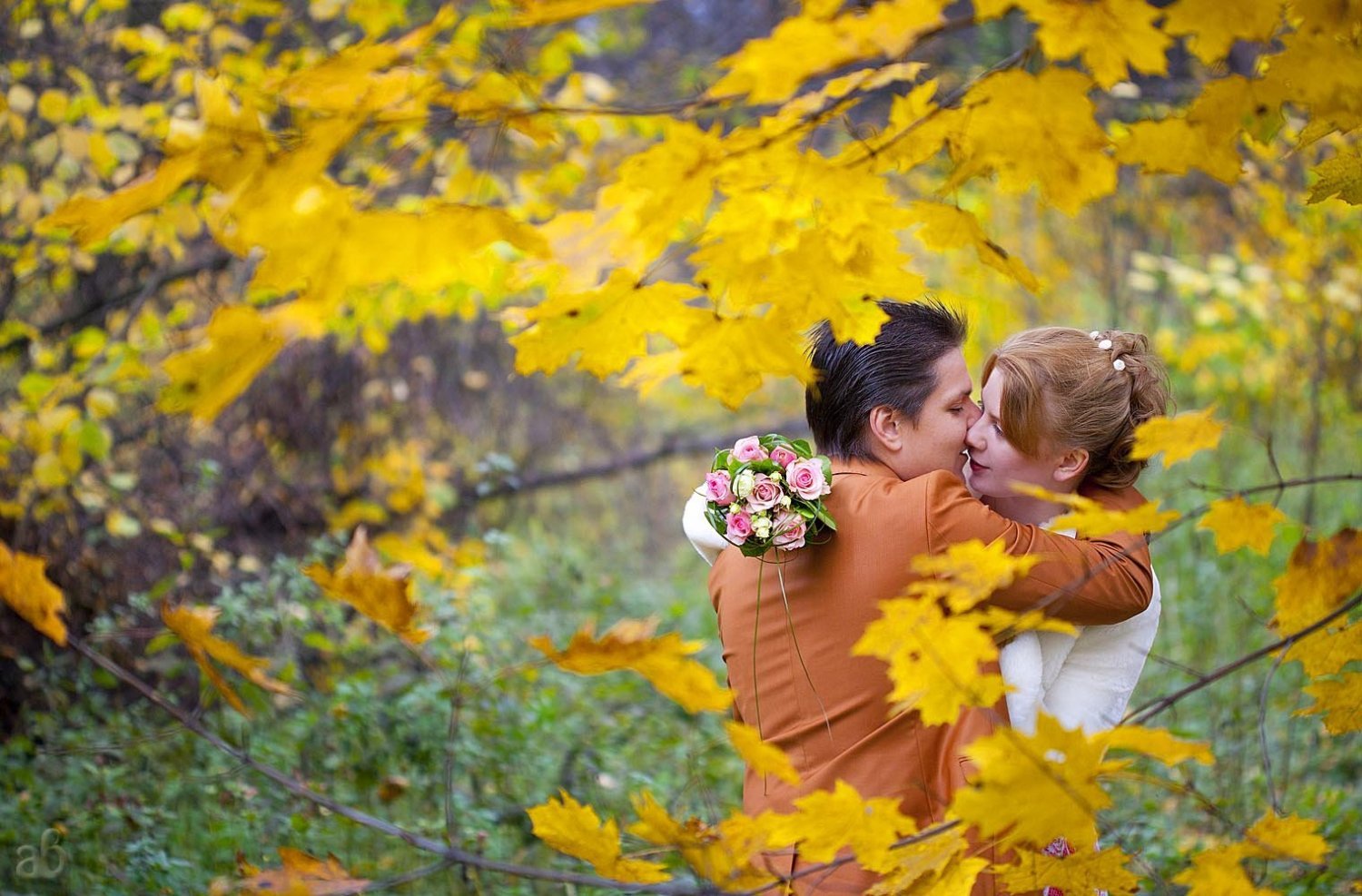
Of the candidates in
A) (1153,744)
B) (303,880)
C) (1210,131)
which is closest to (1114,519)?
(1153,744)

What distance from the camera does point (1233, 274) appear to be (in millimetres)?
7715

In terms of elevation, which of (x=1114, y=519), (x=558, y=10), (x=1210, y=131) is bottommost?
(x=1114, y=519)

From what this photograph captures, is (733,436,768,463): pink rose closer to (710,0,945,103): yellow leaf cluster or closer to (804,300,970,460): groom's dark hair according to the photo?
(804,300,970,460): groom's dark hair

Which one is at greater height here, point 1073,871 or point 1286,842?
point 1286,842

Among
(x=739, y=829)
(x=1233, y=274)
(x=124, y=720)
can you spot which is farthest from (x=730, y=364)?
(x=1233, y=274)

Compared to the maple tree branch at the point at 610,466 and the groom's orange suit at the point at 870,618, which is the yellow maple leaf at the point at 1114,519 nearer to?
the groom's orange suit at the point at 870,618

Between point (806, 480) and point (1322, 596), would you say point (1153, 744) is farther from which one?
point (806, 480)

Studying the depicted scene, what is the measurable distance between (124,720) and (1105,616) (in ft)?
9.30

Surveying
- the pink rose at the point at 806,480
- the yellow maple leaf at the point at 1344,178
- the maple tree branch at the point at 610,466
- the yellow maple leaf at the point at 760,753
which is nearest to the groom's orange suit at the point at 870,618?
the pink rose at the point at 806,480

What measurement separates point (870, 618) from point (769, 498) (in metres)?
0.26

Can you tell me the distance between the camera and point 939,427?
2020mm

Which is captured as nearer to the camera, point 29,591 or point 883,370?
point 29,591

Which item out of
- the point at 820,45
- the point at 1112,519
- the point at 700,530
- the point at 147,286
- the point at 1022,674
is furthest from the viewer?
the point at 147,286

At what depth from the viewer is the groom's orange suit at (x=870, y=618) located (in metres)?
1.83
